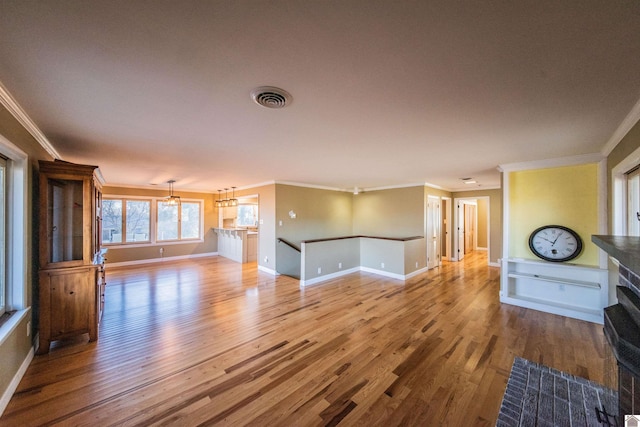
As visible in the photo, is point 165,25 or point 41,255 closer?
point 165,25

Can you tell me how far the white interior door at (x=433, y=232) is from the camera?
6.70 meters

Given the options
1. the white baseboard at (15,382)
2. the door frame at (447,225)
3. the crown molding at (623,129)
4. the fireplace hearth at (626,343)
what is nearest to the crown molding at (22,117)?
the white baseboard at (15,382)

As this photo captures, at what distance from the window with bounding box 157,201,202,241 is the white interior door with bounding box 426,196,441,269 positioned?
7622 mm

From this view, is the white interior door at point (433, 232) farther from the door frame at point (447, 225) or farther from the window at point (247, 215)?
the window at point (247, 215)


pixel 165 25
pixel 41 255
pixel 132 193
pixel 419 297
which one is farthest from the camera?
pixel 132 193

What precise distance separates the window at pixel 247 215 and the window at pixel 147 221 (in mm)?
1766

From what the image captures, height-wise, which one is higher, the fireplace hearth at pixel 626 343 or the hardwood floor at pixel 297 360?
the fireplace hearth at pixel 626 343

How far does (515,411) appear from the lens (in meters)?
1.92

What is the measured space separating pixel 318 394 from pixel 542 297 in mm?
4224

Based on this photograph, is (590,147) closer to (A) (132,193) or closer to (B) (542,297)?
(B) (542,297)

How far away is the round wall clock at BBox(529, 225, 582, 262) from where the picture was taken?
3756mm

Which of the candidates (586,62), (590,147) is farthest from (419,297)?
(586,62)

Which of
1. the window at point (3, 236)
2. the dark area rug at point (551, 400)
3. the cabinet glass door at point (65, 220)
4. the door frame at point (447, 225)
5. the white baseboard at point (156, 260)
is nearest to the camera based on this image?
the dark area rug at point (551, 400)

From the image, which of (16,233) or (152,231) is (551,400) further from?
(152,231)
